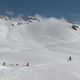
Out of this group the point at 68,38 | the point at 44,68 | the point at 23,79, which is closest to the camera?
the point at 23,79

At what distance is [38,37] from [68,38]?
77.0ft

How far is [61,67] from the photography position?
5766 cm

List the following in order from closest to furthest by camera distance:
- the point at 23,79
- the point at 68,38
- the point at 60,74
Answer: the point at 23,79
the point at 60,74
the point at 68,38

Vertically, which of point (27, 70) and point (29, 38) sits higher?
point (29, 38)

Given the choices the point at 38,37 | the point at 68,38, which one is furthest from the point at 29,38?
the point at 68,38

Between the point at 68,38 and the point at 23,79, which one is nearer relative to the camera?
the point at 23,79

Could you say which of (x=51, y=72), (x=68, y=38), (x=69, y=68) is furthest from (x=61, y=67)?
(x=68, y=38)

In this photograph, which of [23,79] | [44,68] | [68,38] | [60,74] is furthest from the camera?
[68,38]

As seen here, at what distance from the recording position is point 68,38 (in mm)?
188500

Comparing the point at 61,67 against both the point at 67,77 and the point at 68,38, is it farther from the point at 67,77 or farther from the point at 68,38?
the point at 68,38

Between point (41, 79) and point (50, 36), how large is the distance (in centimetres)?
15052

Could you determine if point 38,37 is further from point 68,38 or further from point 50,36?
point 68,38

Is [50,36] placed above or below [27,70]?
above

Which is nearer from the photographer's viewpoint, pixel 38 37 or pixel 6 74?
pixel 6 74
